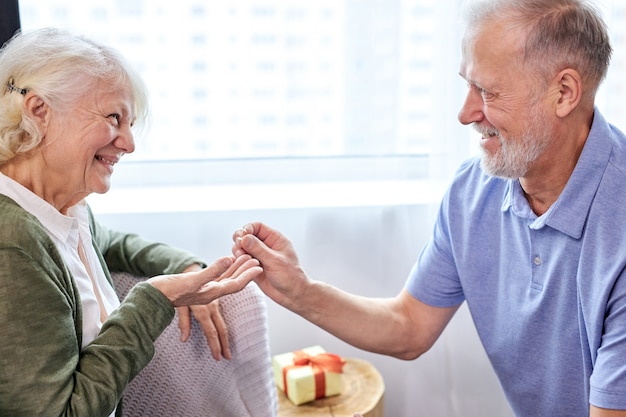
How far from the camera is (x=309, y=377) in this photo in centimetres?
188

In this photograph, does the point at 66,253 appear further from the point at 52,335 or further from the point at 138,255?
the point at 138,255

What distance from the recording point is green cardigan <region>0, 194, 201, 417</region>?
1.10 m

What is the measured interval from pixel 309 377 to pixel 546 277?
2.26 feet

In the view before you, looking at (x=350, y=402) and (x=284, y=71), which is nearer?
(x=350, y=402)

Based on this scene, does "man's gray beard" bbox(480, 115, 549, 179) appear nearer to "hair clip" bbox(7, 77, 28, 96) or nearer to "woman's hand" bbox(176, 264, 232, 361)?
"woman's hand" bbox(176, 264, 232, 361)

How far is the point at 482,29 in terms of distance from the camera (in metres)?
1.42

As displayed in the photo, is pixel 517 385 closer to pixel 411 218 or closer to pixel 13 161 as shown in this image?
pixel 411 218

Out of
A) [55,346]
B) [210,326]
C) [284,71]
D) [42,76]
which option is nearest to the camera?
[55,346]

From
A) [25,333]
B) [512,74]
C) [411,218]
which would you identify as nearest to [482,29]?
[512,74]

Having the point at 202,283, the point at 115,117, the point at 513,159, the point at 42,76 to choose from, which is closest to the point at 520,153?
the point at 513,159

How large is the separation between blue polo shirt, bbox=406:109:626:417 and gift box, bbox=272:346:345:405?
36cm

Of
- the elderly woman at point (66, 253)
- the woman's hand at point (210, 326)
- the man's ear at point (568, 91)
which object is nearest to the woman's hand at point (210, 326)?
the woman's hand at point (210, 326)

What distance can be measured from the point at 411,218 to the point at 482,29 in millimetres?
828

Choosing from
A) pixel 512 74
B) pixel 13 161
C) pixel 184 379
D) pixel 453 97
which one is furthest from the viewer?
pixel 453 97
